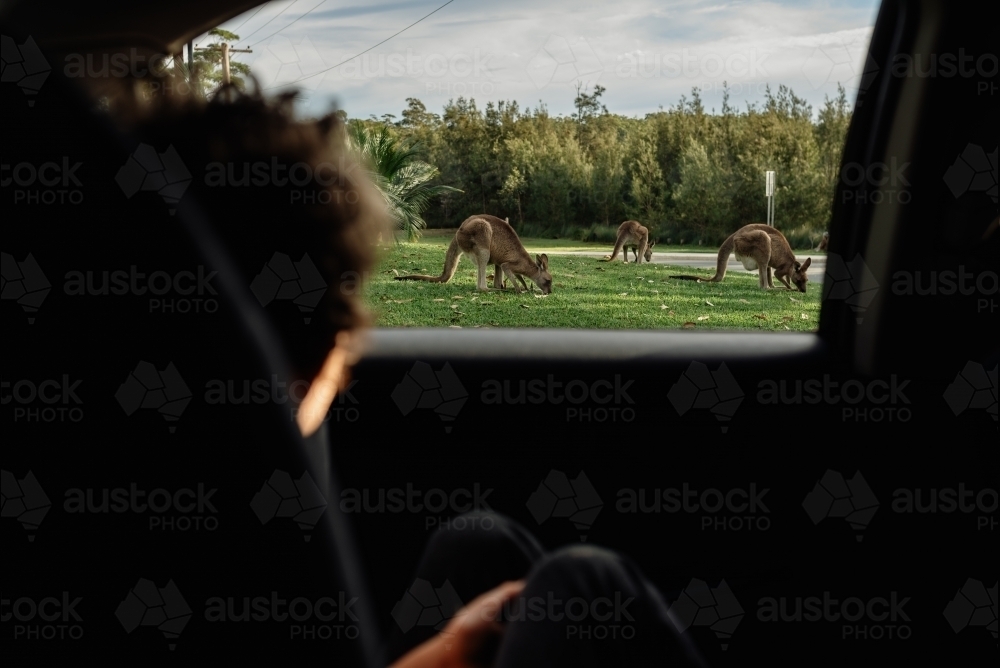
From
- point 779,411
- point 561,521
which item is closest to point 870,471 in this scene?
point 779,411

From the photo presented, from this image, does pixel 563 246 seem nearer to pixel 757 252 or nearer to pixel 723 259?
pixel 723 259

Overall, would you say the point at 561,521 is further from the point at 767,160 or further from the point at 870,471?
the point at 767,160

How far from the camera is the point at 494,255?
13.9 feet

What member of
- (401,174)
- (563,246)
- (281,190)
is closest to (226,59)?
(281,190)

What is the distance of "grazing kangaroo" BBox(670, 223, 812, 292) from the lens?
352 cm

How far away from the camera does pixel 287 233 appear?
1.16m

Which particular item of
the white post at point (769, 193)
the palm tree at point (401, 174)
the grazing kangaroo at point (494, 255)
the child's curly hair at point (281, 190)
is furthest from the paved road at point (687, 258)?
the child's curly hair at point (281, 190)

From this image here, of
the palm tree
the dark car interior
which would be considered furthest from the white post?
the dark car interior

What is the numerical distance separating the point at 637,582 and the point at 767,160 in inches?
118

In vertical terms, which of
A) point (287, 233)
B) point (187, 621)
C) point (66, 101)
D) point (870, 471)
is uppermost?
point (66, 101)

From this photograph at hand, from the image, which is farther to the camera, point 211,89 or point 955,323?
point 955,323

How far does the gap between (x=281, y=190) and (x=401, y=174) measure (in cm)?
138

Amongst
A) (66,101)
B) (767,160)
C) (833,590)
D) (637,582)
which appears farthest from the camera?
(767,160)

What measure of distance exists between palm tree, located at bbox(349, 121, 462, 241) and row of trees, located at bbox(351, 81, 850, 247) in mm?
24
